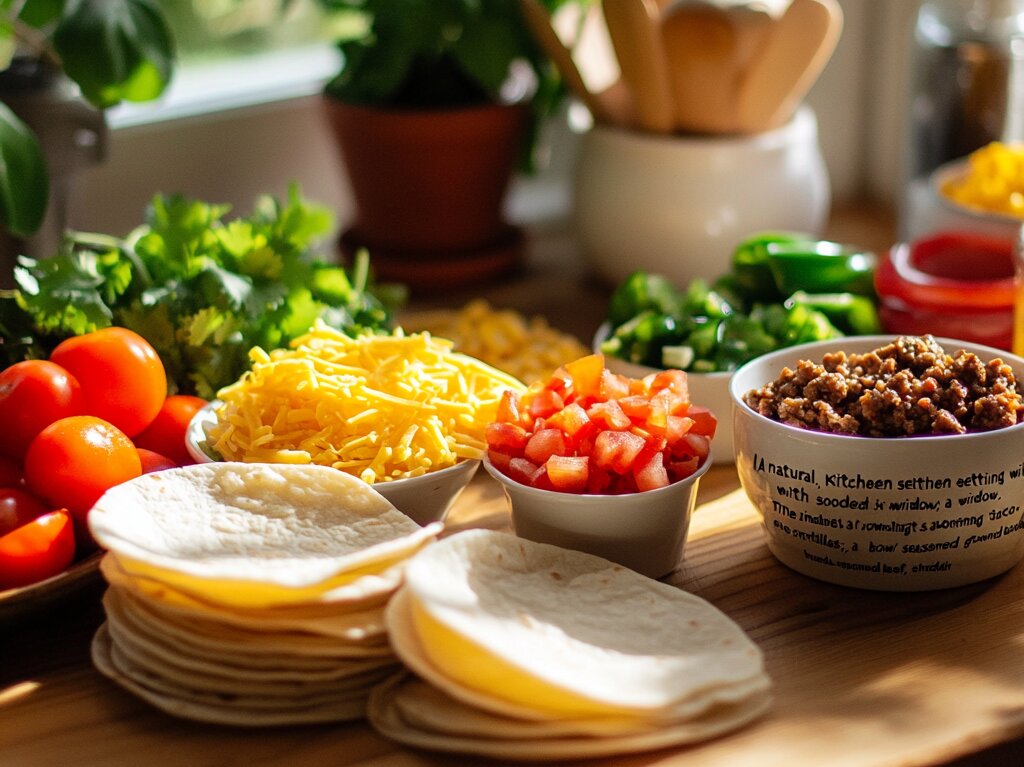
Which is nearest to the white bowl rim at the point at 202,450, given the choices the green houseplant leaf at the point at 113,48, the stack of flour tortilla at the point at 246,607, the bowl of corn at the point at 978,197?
the stack of flour tortilla at the point at 246,607

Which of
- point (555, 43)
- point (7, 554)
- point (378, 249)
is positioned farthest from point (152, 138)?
point (7, 554)

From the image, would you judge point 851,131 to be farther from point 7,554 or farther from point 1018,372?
point 7,554

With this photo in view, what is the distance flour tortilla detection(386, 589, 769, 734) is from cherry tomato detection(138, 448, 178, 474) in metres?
0.44

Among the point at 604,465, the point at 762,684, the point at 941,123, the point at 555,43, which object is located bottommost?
the point at 762,684

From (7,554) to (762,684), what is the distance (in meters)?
0.73

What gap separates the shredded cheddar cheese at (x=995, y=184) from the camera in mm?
1905

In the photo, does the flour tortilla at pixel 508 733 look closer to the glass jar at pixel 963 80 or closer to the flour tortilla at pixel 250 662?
the flour tortilla at pixel 250 662

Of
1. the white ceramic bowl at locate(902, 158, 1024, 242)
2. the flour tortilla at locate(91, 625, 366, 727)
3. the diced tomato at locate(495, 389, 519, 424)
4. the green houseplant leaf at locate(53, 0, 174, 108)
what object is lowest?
the flour tortilla at locate(91, 625, 366, 727)

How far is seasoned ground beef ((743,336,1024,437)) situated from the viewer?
125 centimetres

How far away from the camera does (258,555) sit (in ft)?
3.85

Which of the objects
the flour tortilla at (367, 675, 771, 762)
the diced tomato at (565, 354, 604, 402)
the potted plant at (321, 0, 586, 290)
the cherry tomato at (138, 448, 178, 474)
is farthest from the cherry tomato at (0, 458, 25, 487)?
the potted plant at (321, 0, 586, 290)

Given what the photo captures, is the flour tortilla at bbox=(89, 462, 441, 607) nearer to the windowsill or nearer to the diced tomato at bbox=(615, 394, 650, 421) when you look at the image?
the diced tomato at bbox=(615, 394, 650, 421)

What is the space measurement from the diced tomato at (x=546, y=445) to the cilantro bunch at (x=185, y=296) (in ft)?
1.46

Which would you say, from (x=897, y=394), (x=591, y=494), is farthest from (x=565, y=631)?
(x=897, y=394)
